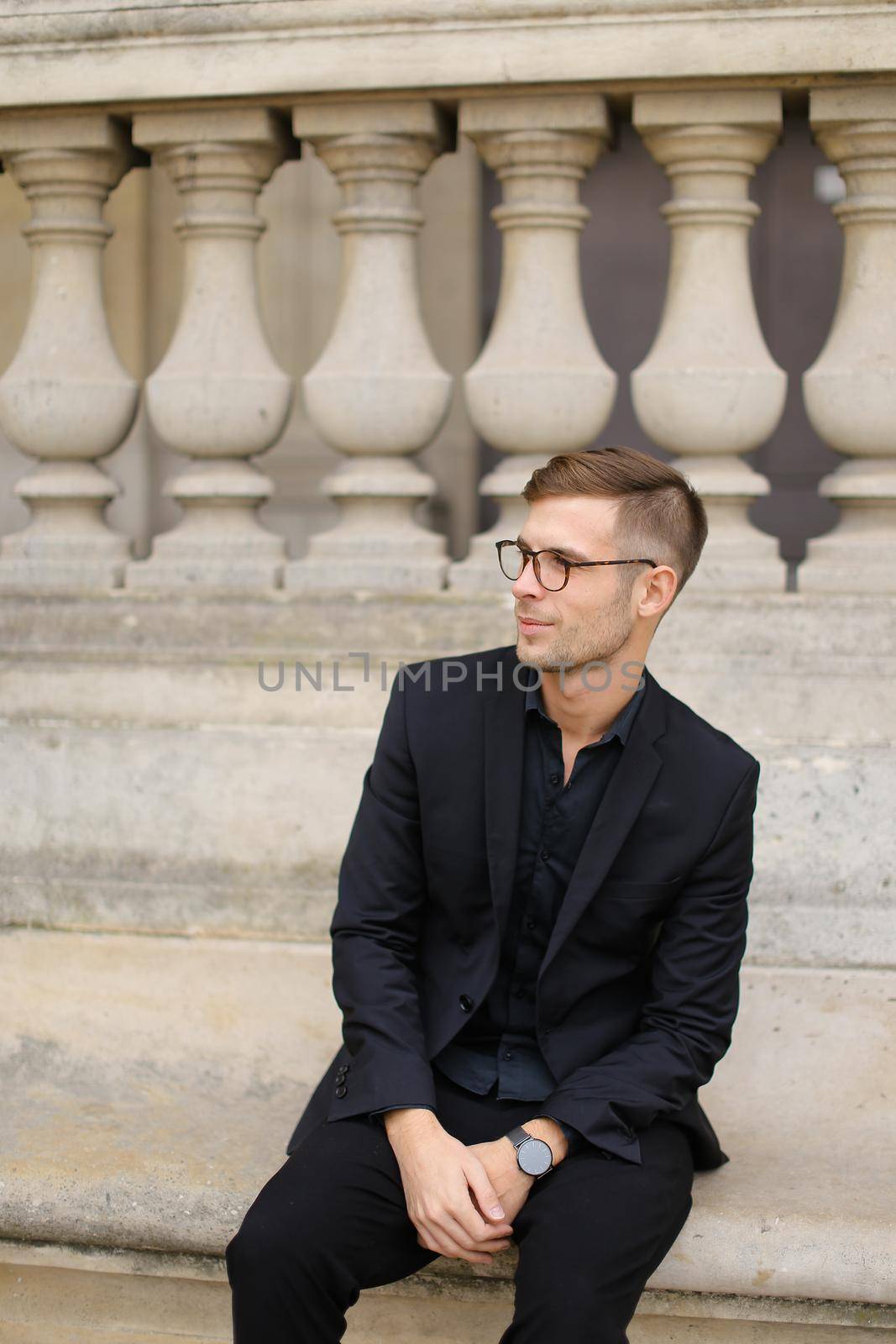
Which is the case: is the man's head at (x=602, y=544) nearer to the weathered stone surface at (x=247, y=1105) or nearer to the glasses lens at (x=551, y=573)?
the glasses lens at (x=551, y=573)

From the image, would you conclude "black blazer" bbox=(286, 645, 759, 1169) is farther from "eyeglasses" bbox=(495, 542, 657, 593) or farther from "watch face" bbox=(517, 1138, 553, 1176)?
"eyeglasses" bbox=(495, 542, 657, 593)

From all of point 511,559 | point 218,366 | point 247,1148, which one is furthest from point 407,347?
point 247,1148

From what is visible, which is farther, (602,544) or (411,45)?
(411,45)

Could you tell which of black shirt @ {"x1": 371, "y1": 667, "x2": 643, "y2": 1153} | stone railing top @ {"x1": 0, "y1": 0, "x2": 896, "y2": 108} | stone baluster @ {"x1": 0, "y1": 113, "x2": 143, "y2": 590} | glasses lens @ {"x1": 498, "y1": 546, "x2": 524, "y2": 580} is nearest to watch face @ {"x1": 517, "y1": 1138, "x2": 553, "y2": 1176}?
black shirt @ {"x1": 371, "y1": 667, "x2": 643, "y2": 1153}

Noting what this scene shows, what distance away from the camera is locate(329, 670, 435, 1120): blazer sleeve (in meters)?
2.14

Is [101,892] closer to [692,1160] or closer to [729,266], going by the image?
[692,1160]

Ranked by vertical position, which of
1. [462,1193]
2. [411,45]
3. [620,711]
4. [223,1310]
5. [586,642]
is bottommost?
[223,1310]

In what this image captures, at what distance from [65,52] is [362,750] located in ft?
4.58

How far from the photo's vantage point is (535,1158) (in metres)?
1.99

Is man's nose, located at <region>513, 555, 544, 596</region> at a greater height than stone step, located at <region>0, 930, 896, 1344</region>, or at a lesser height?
greater

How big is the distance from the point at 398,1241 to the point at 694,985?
543mm

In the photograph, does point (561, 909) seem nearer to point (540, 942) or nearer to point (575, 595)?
point (540, 942)

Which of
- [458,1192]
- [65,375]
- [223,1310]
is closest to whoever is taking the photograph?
[458,1192]

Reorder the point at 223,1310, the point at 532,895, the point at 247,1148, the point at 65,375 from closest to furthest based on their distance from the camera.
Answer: the point at 532,895
the point at 223,1310
the point at 247,1148
the point at 65,375
